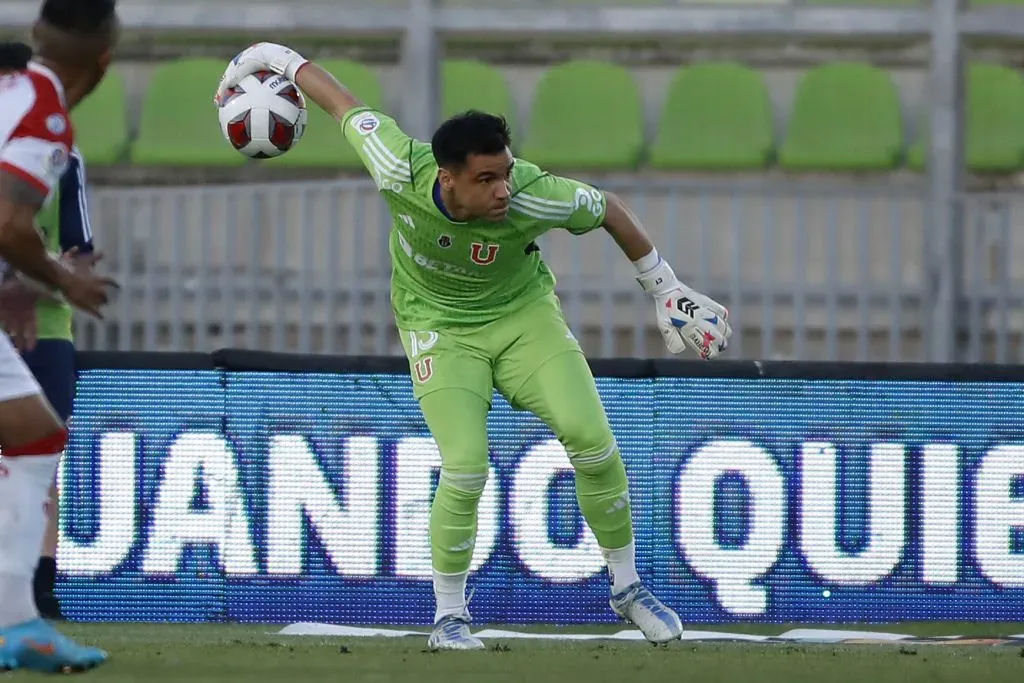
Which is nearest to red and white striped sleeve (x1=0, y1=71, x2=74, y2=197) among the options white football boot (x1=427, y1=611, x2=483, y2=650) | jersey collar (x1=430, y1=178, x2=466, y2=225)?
jersey collar (x1=430, y1=178, x2=466, y2=225)

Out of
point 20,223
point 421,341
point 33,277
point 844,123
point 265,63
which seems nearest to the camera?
point 20,223

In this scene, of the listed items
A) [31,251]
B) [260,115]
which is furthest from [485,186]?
[31,251]

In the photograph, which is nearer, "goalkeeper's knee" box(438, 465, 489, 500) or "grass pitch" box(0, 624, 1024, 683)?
"grass pitch" box(0, 624, 1024, 683)

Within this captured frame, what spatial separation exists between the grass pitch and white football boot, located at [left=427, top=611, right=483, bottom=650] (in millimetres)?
108

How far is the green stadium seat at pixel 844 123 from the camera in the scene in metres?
12.7

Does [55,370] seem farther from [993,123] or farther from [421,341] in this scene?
[993,123]

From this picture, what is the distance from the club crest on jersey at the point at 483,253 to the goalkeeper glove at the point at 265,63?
1101 millimetres

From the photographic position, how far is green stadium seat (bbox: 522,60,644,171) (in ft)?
41.8

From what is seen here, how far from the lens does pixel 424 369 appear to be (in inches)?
256

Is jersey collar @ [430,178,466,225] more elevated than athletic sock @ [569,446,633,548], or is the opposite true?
jersey collar @ [430,178,466,225]

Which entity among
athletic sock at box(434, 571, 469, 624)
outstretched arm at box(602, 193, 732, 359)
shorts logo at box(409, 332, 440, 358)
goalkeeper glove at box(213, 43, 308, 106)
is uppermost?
goalkeeper glove at box(213, 43, 308, 106)

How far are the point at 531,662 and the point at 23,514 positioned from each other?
169cm

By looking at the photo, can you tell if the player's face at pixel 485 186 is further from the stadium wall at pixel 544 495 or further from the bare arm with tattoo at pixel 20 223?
the stadium wall at pixel 544 495

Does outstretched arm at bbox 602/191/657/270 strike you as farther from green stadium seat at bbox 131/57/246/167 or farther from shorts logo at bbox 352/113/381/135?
green stadium seat at bbox 131/57/246/167
